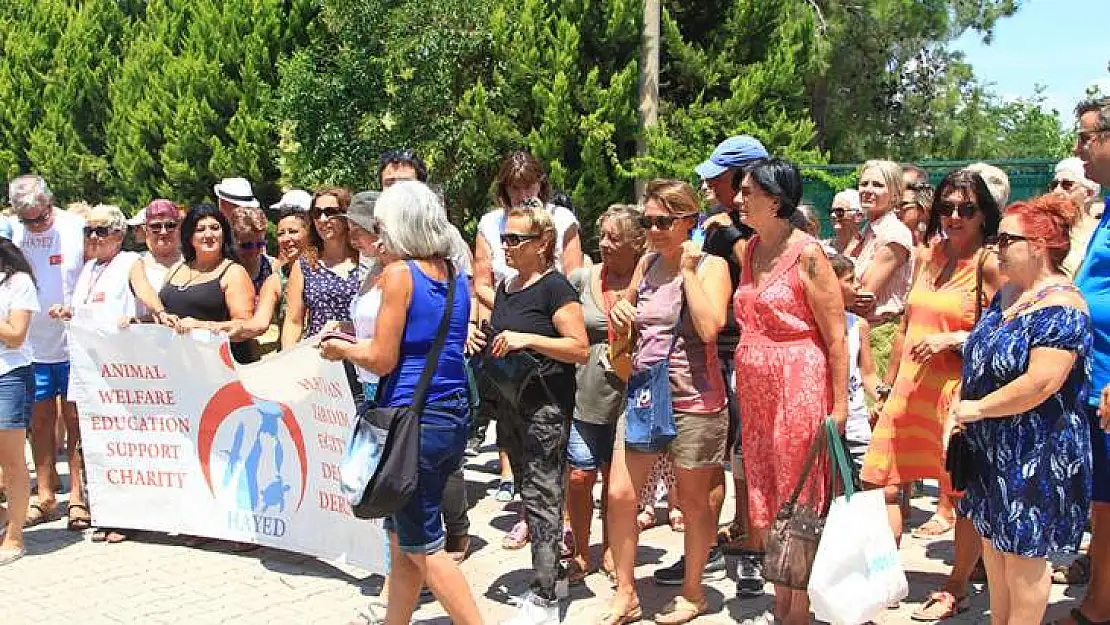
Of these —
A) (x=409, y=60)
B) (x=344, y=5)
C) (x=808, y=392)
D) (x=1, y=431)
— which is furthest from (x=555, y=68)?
(x=808, y=392)

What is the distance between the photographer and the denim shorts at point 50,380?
6.89m

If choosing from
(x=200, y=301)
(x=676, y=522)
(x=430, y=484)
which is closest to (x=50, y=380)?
(x=200, y=301)

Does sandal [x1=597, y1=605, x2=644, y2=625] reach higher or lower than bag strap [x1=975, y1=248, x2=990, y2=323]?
lower

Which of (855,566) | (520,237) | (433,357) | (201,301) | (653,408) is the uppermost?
(520,237)

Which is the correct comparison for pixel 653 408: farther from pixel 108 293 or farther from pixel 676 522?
pixel 108 293

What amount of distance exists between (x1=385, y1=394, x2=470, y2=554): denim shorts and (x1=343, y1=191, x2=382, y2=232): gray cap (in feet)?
2.77

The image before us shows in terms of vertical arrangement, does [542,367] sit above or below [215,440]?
above

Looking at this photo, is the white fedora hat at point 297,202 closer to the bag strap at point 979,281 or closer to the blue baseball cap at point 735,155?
the blue baseball cap at point 735,155

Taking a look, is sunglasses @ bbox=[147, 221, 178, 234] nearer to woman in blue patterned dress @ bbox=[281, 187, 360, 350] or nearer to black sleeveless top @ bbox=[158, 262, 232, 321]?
black sleeveless top @ bbox=[158, 262, 232, 321]

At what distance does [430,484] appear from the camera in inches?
165

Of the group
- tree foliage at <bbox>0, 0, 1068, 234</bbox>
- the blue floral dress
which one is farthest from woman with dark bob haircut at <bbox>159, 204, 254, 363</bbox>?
tree foliage at <bbox>0, 0, 1068, 234</bbox>

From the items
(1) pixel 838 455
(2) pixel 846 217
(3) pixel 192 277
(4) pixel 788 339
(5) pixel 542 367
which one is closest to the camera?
(1) pixel 838 455

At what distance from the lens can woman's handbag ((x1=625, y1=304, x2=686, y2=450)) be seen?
468 cm

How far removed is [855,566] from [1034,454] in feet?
2.53
